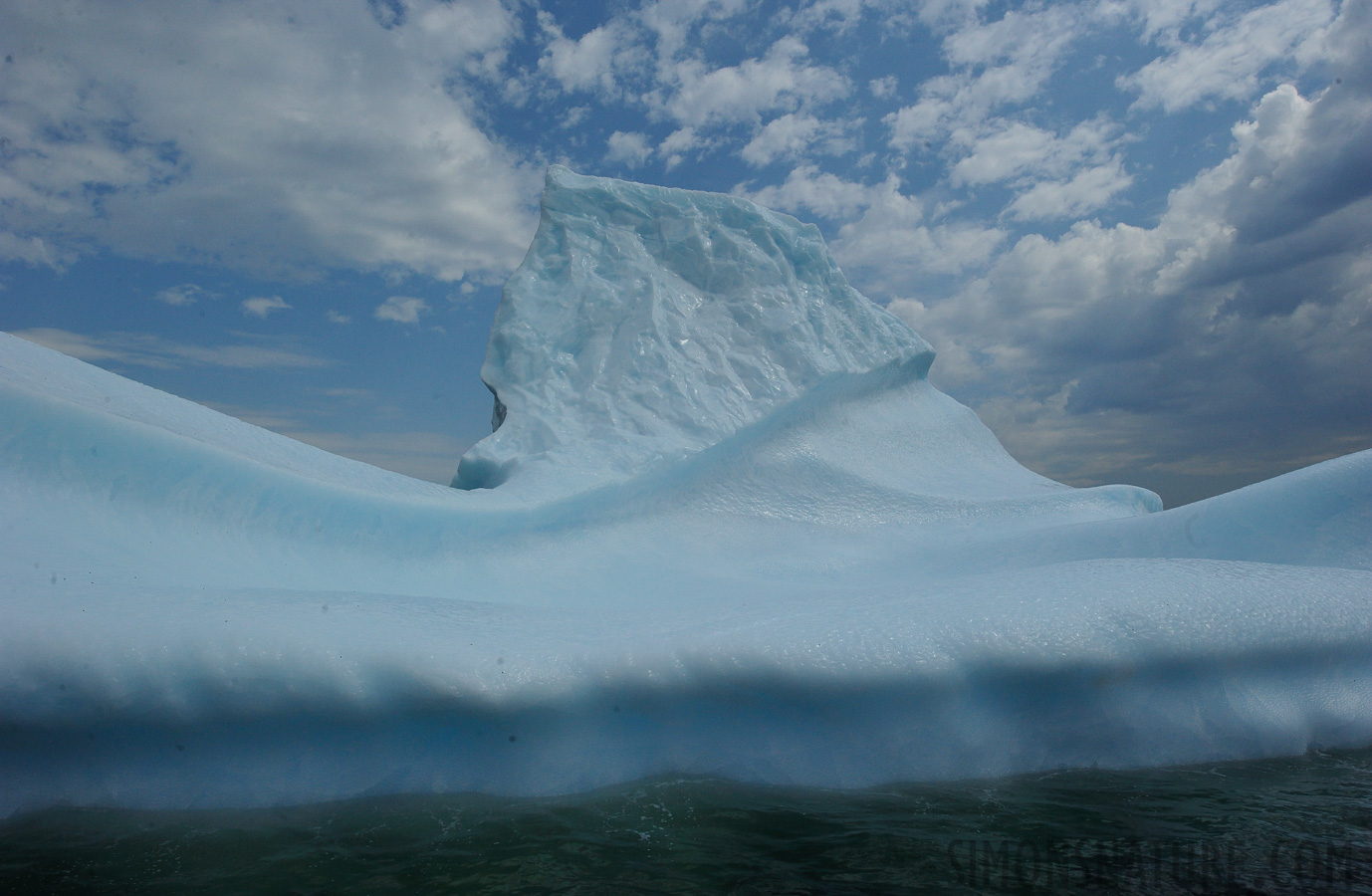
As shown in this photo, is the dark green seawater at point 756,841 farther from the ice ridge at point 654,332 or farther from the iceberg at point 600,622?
the ice ridge at point 654,332

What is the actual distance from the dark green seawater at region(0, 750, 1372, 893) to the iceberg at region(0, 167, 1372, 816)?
0.13 m

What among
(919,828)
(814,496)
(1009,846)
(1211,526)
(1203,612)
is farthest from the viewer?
(814,496)

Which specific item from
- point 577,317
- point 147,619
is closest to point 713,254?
point 577,317

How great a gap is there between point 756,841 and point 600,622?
3.66 ft

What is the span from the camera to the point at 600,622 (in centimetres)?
287

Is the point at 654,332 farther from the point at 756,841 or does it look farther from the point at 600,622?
the point at 756,841

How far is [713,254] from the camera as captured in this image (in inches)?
312

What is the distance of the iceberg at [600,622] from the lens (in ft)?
7.26

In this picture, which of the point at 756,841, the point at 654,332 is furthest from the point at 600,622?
the point at 654,332

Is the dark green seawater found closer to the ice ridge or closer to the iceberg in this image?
the iceberg

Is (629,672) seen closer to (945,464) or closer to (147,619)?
(147,619)

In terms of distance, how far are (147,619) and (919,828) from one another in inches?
93.7

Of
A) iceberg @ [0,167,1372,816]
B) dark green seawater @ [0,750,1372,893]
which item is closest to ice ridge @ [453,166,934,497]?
iceberg @ [0,167,1372,816]

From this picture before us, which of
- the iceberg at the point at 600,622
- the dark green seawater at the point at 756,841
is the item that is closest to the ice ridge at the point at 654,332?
the iceberg at the point at 600,622
